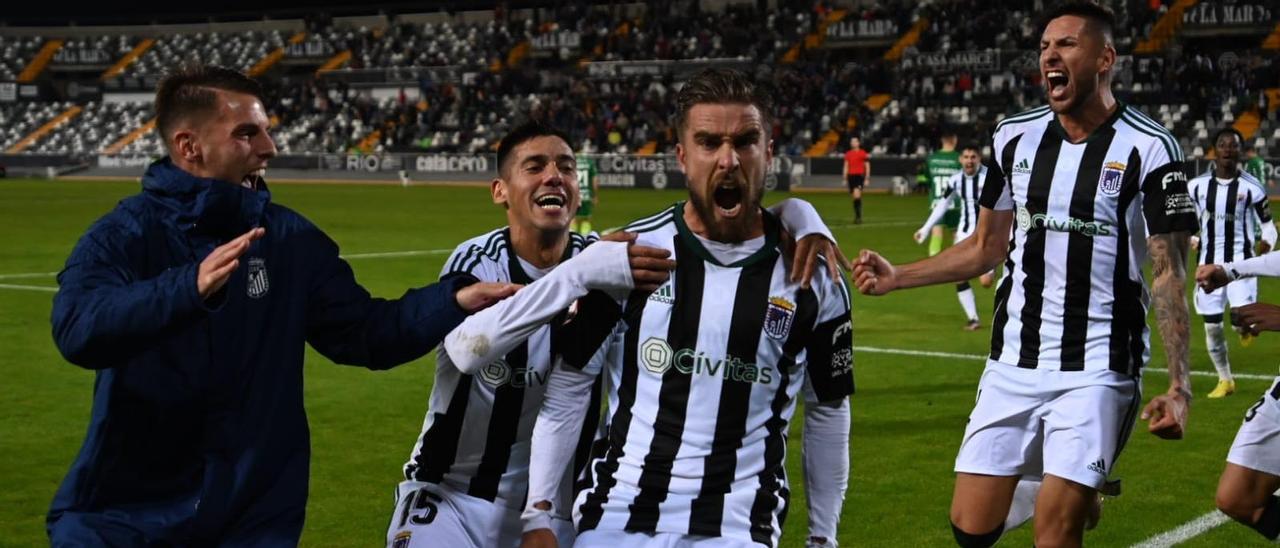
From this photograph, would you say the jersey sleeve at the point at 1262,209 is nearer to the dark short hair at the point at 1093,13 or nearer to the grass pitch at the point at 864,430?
the grass pitch at the point at 864,430

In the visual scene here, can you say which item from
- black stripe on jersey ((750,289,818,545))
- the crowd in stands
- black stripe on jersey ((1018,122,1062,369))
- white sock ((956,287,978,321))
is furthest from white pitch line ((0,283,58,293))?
the crowd in stands

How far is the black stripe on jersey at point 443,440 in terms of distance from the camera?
4.76m

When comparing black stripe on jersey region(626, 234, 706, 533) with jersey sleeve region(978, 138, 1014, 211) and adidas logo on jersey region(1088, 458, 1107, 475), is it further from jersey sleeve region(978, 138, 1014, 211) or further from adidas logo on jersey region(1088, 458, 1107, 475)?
jersey sleeve region(978, 138, 1014, 211)

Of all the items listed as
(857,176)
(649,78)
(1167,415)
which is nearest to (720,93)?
(1167,415)

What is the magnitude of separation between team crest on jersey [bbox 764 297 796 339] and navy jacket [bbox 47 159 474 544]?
1296 mm

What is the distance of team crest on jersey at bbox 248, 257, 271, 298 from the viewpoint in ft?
12.5

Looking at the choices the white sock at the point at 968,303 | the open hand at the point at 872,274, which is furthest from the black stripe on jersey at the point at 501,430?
the white sock at the point at 968,303

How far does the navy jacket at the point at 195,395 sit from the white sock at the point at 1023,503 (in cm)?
315

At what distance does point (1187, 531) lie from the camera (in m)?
7.04

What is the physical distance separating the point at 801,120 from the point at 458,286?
43615 millimetres

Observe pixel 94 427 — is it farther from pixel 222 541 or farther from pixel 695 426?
pixel 695 426

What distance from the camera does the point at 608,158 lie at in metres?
44.2

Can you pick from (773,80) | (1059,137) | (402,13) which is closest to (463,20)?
(402,13)

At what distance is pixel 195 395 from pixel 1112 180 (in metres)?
3.56
